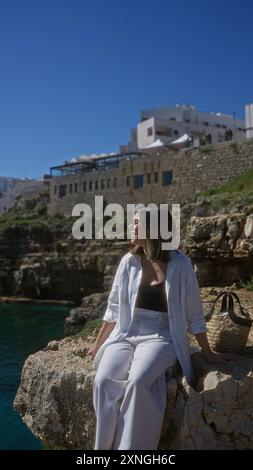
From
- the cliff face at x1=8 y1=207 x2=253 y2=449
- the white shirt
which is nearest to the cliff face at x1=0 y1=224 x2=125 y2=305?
the cliff face at x1=8 y1=207 x2=253 y2=449

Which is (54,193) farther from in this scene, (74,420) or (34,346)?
(74,420)

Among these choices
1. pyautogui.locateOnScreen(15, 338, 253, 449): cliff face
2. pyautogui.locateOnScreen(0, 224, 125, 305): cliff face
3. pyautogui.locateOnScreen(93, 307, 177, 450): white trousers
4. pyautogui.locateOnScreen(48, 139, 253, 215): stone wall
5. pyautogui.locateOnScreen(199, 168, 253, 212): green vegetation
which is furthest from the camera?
pyautogui.locateOnScreen(0, 224, 125, 305): cliff face

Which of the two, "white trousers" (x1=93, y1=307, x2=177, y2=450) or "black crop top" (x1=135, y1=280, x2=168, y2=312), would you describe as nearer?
"white trousers" (x1=93, y1=307, x2=177, y2=450)

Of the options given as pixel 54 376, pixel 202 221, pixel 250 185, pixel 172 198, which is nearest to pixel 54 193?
pixel 172 198

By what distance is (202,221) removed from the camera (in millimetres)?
18875

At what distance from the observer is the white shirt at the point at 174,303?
175 inches

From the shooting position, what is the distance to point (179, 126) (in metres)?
62.9

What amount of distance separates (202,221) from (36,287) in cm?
2956

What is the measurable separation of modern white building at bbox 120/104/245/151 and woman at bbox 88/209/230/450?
2136 inches

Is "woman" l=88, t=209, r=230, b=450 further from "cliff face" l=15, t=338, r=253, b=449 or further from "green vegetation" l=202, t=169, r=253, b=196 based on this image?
"green vegetation" l=202, t=169, r=253, b=196

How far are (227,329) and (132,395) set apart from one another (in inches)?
56.8

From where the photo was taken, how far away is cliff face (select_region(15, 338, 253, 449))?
425 centimetres

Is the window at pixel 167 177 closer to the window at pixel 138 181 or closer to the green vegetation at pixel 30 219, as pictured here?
the window at pixel 138 181

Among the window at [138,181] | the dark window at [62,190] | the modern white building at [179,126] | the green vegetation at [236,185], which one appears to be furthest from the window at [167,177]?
the modern white building at [179,126]
